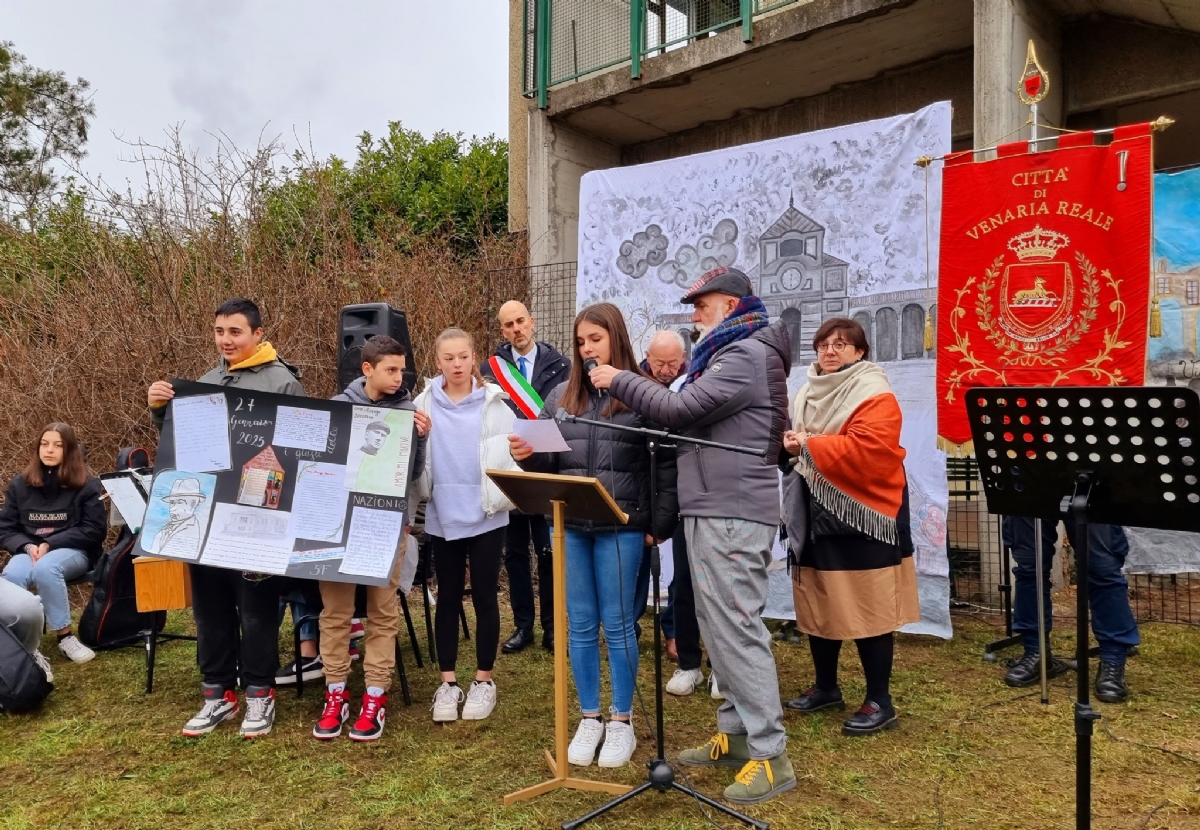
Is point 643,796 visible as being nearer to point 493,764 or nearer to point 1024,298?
point 493,764

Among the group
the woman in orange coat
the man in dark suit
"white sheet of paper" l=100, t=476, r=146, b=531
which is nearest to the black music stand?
the woman in orange coat

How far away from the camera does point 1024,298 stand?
18.2 ft

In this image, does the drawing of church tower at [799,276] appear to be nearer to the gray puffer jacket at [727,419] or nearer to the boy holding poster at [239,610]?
the gray puffer jacket at [727,419]

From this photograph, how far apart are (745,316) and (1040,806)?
2.11 m

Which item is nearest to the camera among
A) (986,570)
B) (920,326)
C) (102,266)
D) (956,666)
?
(956,666)

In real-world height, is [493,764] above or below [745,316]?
below

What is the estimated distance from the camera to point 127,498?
5.35 meters

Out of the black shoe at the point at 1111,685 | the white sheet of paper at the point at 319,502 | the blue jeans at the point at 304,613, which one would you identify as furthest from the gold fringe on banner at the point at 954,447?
the blue jeans at the point at 304,613

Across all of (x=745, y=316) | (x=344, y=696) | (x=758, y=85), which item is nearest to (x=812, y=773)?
(x=745, y=316)

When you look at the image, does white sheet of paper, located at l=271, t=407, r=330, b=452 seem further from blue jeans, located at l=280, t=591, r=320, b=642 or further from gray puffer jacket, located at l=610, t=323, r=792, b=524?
gray puffer jacket, located at l=610, t=323, r=792, b=524

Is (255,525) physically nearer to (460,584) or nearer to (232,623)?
(232,623)

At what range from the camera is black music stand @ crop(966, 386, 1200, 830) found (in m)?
2.48

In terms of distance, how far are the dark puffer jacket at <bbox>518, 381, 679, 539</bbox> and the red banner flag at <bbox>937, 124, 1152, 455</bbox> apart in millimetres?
2568

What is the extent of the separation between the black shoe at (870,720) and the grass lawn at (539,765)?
Answer: 0.20ft
